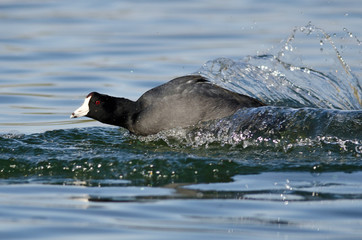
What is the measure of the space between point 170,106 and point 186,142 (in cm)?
44

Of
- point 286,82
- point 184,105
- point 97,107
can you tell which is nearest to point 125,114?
point 97,107

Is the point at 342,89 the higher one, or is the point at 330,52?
the point at 330,52

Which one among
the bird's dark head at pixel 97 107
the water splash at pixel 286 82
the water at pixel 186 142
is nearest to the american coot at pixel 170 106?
the bird's dark head at pixel 97 107

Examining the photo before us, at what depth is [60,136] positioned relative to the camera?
6.69m

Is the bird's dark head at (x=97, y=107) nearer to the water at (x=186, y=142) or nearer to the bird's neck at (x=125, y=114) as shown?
the bird's neck at (x=125, y=114)

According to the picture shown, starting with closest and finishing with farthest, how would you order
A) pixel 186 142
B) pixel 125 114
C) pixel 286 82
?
pixel 186 142 → pixel 125 114 → pixel 286 82

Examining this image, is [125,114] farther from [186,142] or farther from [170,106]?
[186,142]

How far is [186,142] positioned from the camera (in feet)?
20.6

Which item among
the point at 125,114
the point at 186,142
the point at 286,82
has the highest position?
the point at 286,82

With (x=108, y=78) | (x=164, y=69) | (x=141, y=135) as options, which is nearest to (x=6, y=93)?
(x=108, y=78)

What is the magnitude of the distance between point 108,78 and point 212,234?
6.01 m

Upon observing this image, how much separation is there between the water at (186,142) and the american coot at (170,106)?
11 centimetres

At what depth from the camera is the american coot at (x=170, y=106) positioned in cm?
654

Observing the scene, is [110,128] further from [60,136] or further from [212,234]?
[212,234]
